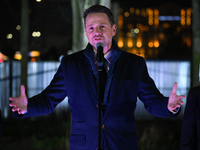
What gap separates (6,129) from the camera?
9164 millimetres

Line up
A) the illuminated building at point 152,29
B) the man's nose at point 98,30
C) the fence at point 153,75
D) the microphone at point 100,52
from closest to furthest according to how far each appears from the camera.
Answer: the microphone at point 100,52 → the man's nose at point 98,30 → the fence at point 153,75 → the illuminated building at point 152,29

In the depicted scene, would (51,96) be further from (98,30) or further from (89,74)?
(98,30)

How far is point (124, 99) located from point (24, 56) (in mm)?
6854

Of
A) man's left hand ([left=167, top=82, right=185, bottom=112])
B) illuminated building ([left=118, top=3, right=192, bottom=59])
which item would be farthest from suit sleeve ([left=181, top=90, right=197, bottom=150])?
illuminated building ([left=118, top=3, right=192, bottom=59])

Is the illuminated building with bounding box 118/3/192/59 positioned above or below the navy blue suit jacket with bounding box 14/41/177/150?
above

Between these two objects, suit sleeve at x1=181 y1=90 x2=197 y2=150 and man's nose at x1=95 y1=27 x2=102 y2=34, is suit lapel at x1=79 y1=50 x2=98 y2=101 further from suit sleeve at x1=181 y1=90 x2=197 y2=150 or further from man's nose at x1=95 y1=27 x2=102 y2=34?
suit sleeve at x1=181 y1=90 x2=197 y2=150

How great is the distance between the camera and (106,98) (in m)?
A: 3.07

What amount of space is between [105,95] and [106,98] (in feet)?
0.10

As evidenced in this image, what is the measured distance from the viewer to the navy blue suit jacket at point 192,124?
3434mm

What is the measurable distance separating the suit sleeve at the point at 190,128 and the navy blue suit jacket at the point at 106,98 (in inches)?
19.7

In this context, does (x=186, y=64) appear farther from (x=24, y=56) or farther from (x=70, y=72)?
(x=70, y=72)

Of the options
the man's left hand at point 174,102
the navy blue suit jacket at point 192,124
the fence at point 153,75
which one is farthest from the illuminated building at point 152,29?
the man's left hand at point 174,102

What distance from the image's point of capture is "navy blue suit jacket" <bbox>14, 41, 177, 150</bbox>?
120 inches

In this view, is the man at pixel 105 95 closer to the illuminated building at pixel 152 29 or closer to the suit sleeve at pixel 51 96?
the suit sleeve at pixel 51 96
